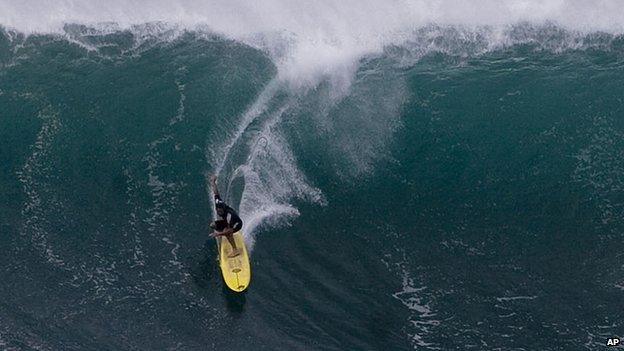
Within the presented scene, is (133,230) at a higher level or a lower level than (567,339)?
lower

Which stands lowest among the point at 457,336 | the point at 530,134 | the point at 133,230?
the point at 133,230

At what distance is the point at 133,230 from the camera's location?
42.5 m

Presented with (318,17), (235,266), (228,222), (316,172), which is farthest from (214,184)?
(318,17)

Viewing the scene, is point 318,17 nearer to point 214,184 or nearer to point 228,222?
point 214,184

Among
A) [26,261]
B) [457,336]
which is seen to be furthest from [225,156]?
[457,336]

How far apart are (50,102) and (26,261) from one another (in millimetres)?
10617

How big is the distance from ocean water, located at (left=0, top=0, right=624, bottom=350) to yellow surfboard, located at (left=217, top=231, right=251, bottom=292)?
2.37 feet

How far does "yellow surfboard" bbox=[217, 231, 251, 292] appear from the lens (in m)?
40.4

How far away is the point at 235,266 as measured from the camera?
134ft

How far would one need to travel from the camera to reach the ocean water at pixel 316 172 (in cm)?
3981

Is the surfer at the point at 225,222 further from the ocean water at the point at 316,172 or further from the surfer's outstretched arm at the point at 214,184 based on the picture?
the ocean water at the point at 316,172

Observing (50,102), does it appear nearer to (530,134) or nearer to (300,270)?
(300,270)

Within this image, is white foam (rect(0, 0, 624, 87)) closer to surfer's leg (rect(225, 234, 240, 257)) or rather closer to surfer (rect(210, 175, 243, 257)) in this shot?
surfer (rect(210, 175, 243, 257))

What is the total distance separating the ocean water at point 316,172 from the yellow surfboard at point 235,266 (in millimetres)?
722
